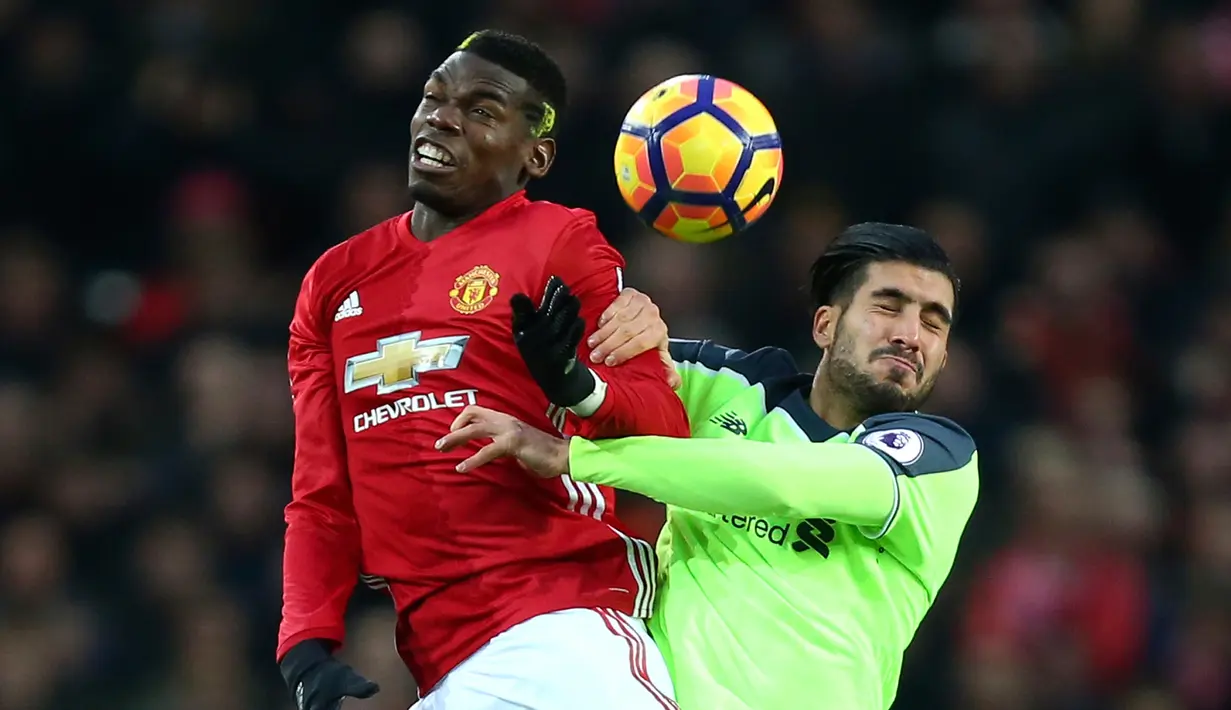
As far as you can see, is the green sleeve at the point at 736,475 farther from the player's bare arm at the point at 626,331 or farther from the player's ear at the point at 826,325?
the player's ear at the point at 826,325

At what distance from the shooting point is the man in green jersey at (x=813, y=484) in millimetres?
3984

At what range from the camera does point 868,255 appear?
4.62 m

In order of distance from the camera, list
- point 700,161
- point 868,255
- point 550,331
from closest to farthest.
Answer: point 550,331 < point 700,161 < point 868,255

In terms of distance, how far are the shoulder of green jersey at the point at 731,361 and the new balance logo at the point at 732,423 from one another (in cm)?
16

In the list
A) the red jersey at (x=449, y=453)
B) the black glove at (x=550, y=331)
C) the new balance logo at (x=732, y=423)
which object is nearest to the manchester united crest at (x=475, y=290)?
the red jersey at (x=449, y=453)

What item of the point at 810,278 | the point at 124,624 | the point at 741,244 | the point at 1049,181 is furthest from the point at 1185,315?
the point at 124,624

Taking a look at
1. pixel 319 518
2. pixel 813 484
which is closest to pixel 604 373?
pixel 813 484

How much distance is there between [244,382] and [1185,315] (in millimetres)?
4322

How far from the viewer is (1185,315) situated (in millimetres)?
8477

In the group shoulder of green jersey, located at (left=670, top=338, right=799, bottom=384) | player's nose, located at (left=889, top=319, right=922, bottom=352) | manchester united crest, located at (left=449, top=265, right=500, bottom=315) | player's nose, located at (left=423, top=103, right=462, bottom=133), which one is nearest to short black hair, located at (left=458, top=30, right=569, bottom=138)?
player's nose, located at (left=423, top=103, right=462, bottom=133)

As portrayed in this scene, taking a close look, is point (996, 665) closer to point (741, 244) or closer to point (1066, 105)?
point (741, 244)

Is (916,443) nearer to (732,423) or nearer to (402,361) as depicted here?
(732,423)

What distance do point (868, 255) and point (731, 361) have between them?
44cm

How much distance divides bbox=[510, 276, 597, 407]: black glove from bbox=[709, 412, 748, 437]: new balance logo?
860mm
